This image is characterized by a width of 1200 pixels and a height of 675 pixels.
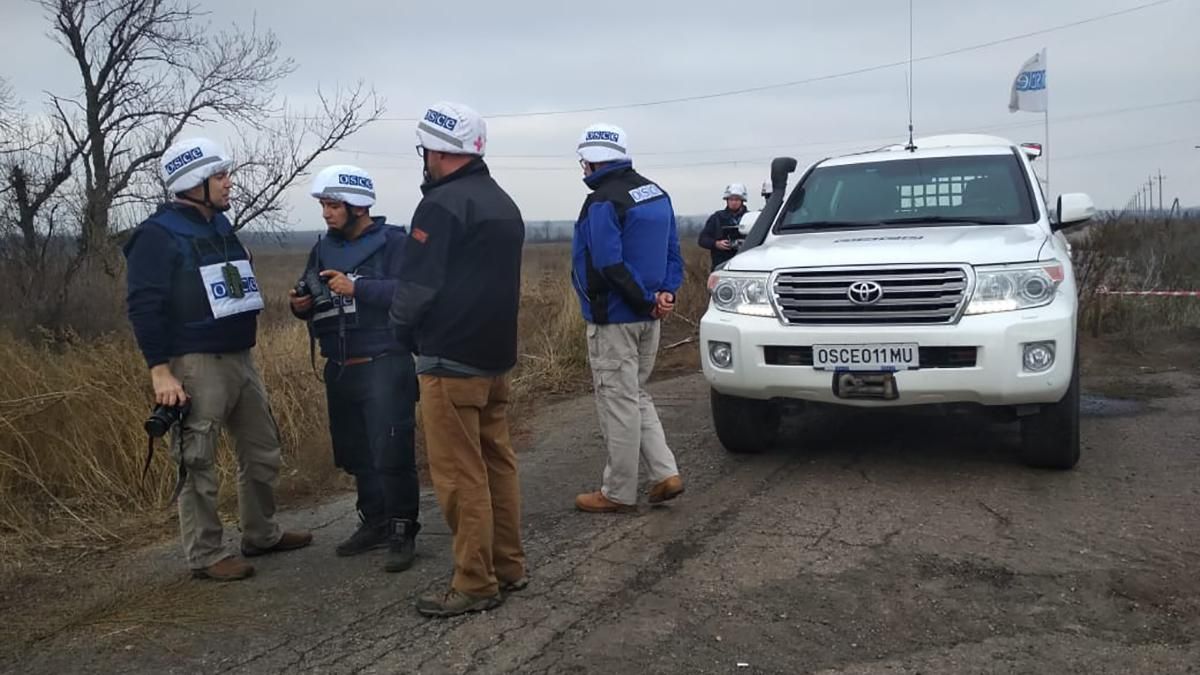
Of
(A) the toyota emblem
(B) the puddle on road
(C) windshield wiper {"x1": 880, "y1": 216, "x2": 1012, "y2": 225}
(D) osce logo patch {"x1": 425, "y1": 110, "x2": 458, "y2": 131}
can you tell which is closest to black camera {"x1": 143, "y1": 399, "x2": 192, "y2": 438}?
(D) osce logo patch {"x1": 425, "y1": 110, "x2": 458, "y2": 131}

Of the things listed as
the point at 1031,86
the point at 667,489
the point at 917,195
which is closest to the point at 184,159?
the point at 667,489

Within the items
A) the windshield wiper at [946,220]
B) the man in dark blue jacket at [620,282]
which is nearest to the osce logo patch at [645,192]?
the man in dark blue jacket at [620,282]

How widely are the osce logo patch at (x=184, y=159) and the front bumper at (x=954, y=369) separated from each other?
2829mm

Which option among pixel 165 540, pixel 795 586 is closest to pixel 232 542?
pixel 165 540

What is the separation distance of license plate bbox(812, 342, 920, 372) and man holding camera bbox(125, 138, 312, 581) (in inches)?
109

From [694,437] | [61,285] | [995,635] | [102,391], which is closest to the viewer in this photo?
[995,635]

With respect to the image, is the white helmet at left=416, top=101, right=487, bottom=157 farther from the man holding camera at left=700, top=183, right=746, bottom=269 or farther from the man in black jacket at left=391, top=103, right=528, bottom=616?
the man holding camera at left=700, top=183, right=746, bottom=269

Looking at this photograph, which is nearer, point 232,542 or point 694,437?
point 232,542

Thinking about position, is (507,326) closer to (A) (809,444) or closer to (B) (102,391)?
(A) (809,444)

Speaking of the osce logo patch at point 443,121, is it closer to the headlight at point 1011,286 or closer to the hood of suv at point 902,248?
the hood of suv at point 902,248

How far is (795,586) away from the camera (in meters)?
4.25

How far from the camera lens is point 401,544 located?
4.66m

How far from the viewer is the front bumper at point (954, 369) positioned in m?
5.30

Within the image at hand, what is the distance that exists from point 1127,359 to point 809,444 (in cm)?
535
